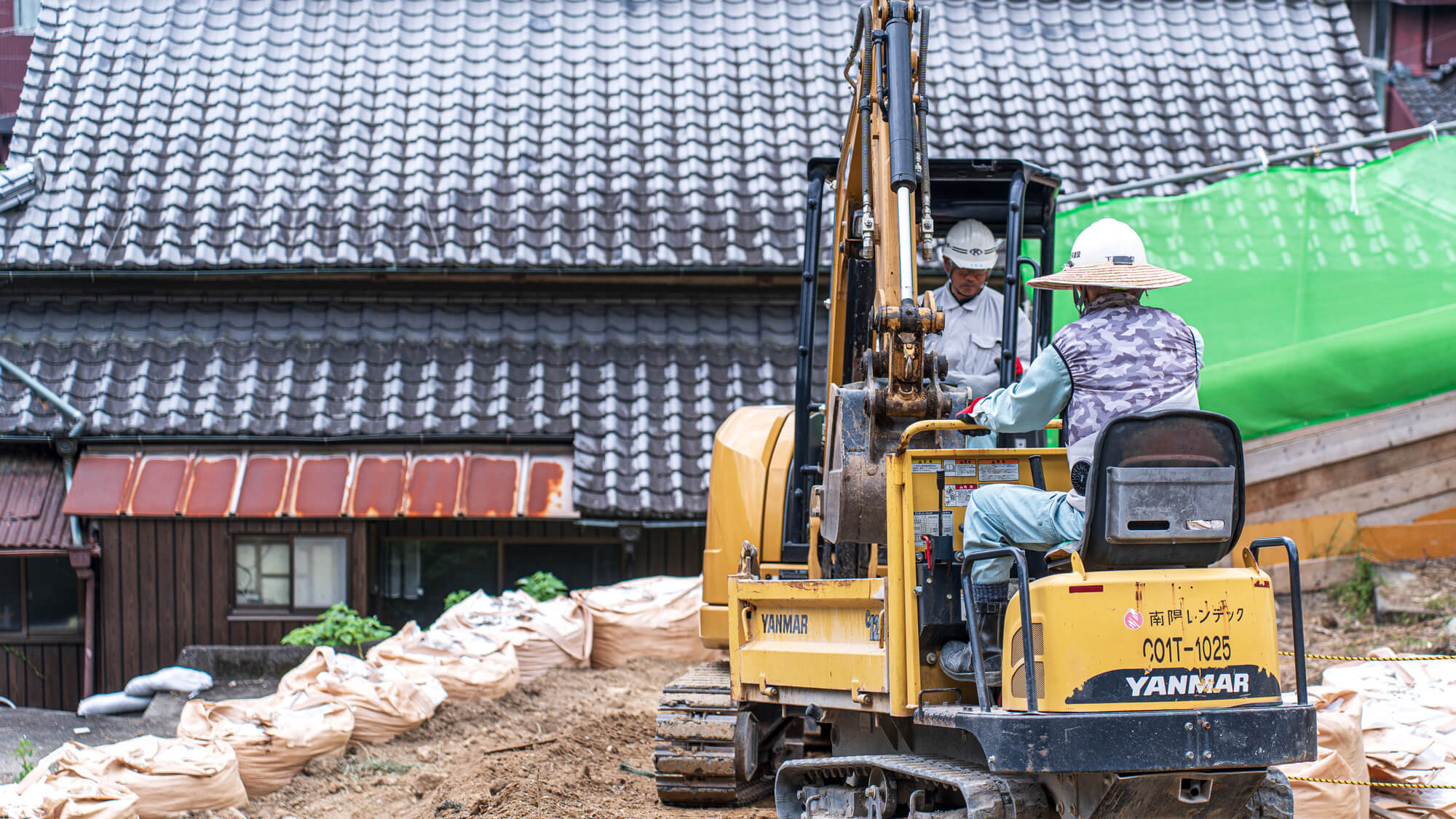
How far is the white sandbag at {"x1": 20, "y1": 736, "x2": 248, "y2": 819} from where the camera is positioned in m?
5.88

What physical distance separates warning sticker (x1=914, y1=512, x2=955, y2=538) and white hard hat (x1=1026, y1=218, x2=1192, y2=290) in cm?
85

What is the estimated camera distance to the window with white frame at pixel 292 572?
10406mm

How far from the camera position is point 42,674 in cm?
1062

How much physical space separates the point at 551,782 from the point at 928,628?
283 centimetres

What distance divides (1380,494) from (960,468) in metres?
6.01

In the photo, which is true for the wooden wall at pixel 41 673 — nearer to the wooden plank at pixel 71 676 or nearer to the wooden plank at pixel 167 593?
the wooden plank at pixel 71 676

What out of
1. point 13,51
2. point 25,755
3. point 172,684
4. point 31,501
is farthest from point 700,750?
point 13,51

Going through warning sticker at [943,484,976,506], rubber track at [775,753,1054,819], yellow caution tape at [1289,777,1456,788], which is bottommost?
yellow caution tape at [1289,777,1456,788]

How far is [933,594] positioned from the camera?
4195 millimetres

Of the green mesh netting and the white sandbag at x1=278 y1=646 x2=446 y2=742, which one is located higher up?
the green mesh netting

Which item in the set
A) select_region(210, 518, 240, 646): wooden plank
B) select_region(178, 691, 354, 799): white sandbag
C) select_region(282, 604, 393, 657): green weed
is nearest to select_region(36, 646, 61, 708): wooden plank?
select_region(210, 518, 240, 646): wooden plank

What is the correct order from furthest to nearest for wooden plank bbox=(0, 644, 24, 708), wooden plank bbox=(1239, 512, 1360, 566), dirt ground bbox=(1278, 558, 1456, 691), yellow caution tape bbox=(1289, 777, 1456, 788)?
wooden plank bbox=(0, 644, 24, 708), wooden plank bbox=(1239, 512, 1360, 566), dirt ground bbox=(1278, 558, 1456, 691), yellow caution tape bbox=(1289, 777, 1456, 788)

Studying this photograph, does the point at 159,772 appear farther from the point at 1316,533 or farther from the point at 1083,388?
the point at 1316,533

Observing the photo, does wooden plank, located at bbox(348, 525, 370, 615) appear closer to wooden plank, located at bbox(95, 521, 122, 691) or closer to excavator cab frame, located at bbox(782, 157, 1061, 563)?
wooden plank, located at bbox(95, 521, 122, 691)
